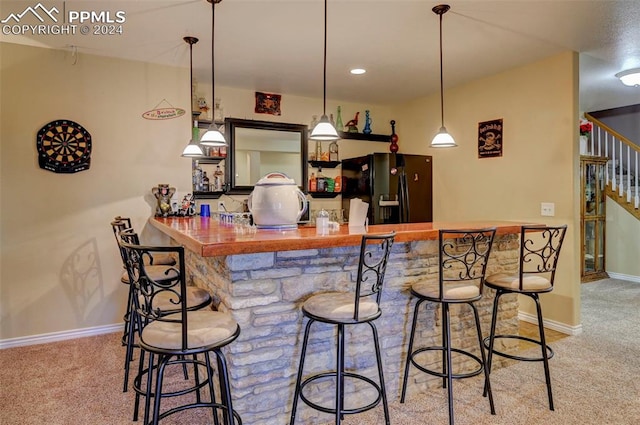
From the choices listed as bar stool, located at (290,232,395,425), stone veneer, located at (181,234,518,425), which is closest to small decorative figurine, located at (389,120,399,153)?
stone veneer, located at (181,234,518,425)

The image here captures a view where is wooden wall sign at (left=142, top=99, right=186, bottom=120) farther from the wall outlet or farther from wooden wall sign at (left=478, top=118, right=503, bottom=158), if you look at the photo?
the wall outlet

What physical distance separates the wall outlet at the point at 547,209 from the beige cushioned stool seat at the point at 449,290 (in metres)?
1.98

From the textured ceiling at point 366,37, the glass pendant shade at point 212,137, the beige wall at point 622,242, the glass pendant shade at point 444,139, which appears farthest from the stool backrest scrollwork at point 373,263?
the beige wall at point 622,242

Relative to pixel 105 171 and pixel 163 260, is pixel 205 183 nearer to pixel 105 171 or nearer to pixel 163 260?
pixel 105 171

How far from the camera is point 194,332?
1649 millimetres

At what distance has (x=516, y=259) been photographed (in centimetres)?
306

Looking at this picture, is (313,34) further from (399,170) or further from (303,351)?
(303,351)

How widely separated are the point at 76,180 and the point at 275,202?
2.33 meters

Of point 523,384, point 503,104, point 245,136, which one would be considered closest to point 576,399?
point 523,384

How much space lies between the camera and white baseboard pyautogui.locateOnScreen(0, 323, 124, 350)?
3.35 m

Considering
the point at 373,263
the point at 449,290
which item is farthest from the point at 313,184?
the point at 449,290

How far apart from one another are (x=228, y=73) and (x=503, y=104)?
2.93 meters

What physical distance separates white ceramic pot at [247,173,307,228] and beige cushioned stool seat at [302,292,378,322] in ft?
1.74

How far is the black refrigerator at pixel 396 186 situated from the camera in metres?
4.81
